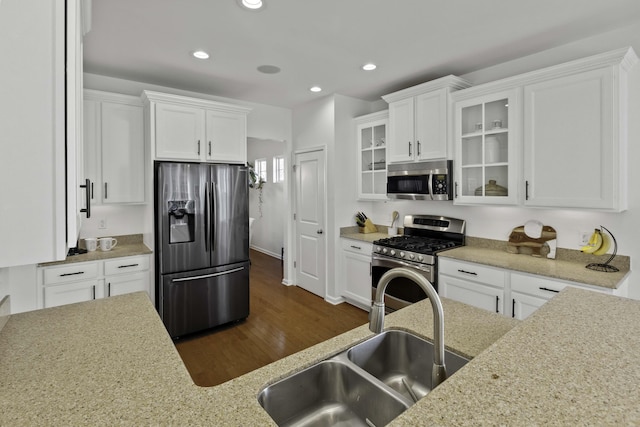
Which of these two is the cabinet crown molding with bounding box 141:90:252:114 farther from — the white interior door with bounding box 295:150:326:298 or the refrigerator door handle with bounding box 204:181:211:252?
the white interior door with bounding box 295:150:326:298

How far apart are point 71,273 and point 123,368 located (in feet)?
7.86

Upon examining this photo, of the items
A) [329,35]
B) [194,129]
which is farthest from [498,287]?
[194,129]

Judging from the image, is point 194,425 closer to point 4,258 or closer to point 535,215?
point 4,258

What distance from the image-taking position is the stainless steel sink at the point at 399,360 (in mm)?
1270

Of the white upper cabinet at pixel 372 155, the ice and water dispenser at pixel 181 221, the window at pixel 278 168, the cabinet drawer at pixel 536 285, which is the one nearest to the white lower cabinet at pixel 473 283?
the cabinet drawer at pixel 536 285

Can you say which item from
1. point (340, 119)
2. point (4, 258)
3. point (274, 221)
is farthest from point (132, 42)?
point (274, 221)

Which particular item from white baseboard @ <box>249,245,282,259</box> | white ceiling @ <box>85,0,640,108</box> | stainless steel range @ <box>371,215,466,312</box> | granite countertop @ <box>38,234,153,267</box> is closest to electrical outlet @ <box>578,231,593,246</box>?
stainless steel range @ <box>371,215,466,312</box>

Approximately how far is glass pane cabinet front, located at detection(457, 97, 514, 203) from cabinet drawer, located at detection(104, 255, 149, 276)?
319 cm

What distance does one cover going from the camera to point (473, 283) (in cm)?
280

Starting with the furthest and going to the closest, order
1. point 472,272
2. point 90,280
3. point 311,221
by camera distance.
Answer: point 311,221, point 90,280, point 472,272

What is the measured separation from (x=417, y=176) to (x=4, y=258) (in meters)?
3.29

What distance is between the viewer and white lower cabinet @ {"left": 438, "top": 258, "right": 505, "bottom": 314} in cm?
265

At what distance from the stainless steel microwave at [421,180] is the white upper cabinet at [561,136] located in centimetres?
26

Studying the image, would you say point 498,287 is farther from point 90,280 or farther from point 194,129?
point 90,280
